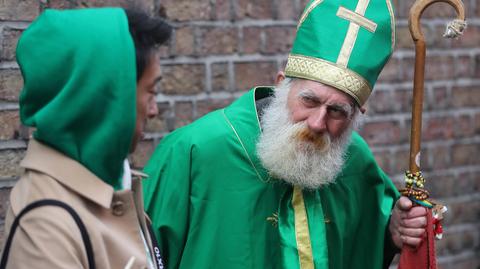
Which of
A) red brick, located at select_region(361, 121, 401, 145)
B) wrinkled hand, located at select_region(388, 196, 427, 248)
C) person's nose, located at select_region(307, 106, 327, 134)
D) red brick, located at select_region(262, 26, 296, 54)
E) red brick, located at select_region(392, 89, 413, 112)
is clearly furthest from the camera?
red brick, located at select_region(392, 89, 413, 112)

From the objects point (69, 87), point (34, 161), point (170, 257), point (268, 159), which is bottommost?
point (170, 257)

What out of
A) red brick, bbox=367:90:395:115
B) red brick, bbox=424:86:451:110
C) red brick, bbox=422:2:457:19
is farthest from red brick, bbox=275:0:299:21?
red brick, bbox=424:86:451:110

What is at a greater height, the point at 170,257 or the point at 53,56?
the point at 53,56

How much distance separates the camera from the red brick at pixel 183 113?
13.7ft

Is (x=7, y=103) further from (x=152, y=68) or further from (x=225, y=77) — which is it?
(x=152, y=68)

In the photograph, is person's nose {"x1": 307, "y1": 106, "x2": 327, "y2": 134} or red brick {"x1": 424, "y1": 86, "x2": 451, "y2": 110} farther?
red brick {"x1": 424, "y1": 86, "x2": 451, "y2": 110}

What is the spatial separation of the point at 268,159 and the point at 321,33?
0.52 meters

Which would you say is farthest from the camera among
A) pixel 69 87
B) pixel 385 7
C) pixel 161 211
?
pixel 385 7

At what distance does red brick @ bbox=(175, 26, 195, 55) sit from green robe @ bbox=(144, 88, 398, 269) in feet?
2.42

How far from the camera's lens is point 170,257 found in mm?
3348

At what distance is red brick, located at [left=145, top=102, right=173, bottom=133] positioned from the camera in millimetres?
4121

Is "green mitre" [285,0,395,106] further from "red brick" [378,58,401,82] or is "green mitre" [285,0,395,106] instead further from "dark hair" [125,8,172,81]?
"red brick" [378,58,401,82]

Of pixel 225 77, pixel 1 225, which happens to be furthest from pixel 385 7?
pixel 1 225

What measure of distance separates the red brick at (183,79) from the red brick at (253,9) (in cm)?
32
